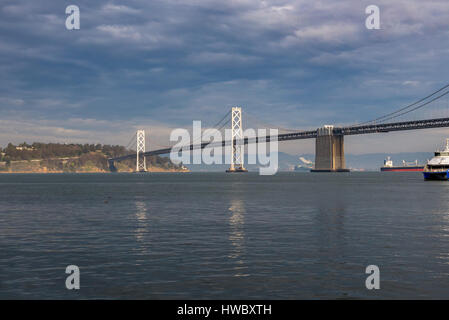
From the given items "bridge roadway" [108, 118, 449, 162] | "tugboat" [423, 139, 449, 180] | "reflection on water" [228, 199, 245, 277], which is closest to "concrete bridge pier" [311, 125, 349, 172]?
"bridge roadway" [108, 118, 449, 162]

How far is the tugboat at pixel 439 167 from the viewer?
8719 centimetres

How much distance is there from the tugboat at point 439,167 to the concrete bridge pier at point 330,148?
69053 millimetres

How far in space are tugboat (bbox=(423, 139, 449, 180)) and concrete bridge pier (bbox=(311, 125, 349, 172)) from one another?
69053 millimetres

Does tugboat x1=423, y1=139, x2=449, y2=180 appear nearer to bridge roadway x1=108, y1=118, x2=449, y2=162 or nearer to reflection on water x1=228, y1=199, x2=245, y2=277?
bridge roadway x1=108, y1=118, x2=449, y2=162

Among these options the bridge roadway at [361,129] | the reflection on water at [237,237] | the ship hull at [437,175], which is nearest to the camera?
the reflection on water at [237,237]

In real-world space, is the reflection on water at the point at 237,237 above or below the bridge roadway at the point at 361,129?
below

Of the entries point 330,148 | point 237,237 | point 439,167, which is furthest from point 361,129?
point 237,237

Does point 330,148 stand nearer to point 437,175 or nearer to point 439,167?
point 439,167

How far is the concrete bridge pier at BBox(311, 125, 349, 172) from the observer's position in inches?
6324

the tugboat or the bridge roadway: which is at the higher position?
the bridge roadway

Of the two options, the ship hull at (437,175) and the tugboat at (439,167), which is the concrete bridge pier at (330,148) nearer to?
the tugboat at (439,167)

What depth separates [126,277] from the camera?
1206 cm

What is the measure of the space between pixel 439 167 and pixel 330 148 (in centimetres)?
7229

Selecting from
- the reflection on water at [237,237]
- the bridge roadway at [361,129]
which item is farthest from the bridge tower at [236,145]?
the reflection on water at [237,237]
